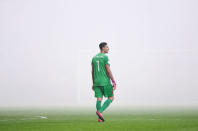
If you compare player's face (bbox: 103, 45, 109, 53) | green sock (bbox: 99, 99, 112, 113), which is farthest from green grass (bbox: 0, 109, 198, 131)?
player's face (bbox: 103, 45, 109, 53)

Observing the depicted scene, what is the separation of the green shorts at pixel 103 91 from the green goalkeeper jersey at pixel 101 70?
3.4 inches

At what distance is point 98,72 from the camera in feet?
29.7

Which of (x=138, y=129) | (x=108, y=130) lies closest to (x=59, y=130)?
(x=108, y=130)

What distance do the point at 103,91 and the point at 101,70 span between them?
45cm

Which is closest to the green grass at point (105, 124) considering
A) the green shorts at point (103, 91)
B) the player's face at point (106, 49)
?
the green shorts at point (103, 91)

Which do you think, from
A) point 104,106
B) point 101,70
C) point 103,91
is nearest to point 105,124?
point 104,106

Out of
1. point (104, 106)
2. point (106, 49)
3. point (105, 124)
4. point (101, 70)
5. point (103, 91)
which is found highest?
point (106, 49)

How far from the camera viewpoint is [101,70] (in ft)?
29.6

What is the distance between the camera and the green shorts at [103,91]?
8930 millimetres

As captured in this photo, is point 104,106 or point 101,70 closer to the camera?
point 104,106

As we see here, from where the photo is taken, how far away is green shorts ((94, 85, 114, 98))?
29.3ft

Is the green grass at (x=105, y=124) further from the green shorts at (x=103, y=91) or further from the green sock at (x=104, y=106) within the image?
the green shorts at (x=103, y=91)

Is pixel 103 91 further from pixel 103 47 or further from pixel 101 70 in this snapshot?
pixel 103 47

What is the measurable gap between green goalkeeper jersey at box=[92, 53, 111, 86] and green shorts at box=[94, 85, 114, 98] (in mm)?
86
